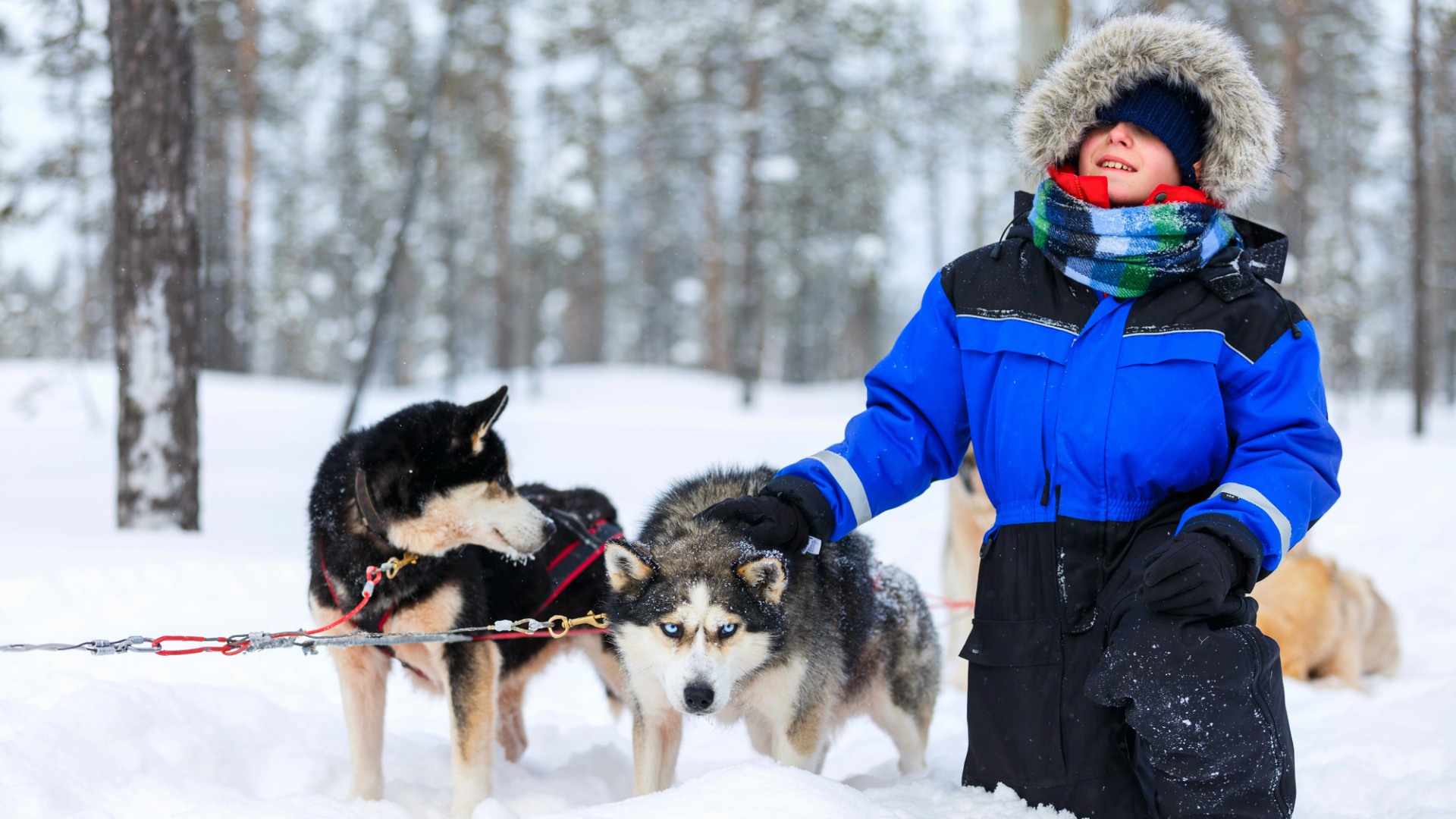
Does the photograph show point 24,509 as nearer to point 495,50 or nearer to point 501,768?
point 501,768

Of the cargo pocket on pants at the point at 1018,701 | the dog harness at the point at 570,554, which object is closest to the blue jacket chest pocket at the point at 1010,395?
the cargo pocket on pants at the point at 1018,701

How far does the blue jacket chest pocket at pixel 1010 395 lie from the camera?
7.36 ft

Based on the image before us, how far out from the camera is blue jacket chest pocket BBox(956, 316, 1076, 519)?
224 cm

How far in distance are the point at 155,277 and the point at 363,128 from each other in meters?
20.1

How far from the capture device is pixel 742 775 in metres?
2.14

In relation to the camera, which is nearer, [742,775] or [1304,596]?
[742,775]

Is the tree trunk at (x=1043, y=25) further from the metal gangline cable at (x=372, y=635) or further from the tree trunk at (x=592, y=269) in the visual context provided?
the tree trunk at (x=592, y=269)

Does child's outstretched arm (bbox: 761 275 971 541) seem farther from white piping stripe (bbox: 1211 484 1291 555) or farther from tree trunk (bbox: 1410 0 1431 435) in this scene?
tree trunk (bbox: 1410 0 1431 435)

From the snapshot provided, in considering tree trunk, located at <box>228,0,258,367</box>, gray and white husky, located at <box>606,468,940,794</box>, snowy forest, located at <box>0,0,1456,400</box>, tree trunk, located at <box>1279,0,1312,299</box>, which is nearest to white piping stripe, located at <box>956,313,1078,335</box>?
gray and white husky, located at <box>606,468,940,794</box>

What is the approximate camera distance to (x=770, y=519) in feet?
7.93

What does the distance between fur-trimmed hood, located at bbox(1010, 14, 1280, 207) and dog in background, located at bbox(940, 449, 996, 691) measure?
281 centimetres

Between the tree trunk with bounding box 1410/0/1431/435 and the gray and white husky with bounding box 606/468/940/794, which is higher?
the tree trunk with bounding box 1410/0/1431/435

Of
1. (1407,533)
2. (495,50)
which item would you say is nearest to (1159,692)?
(1407,533)

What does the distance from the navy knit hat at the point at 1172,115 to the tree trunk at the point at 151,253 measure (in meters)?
6.04
